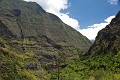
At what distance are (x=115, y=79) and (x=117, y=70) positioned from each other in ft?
187

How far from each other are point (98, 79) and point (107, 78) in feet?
17.1

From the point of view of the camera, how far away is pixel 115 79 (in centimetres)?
14000

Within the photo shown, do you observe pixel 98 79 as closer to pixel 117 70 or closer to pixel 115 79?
pixel 115 79

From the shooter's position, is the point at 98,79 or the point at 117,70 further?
the point at 117,70

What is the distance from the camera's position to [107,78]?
5571 inches

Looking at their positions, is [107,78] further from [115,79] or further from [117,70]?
[117,70]

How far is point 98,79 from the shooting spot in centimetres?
14250

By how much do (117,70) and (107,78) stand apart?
2239 inches

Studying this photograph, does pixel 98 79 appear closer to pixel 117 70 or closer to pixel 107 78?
pixel 107 78

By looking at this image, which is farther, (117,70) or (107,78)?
(117,70)

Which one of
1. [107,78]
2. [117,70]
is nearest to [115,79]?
[107,78]

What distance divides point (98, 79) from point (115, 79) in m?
9.69
